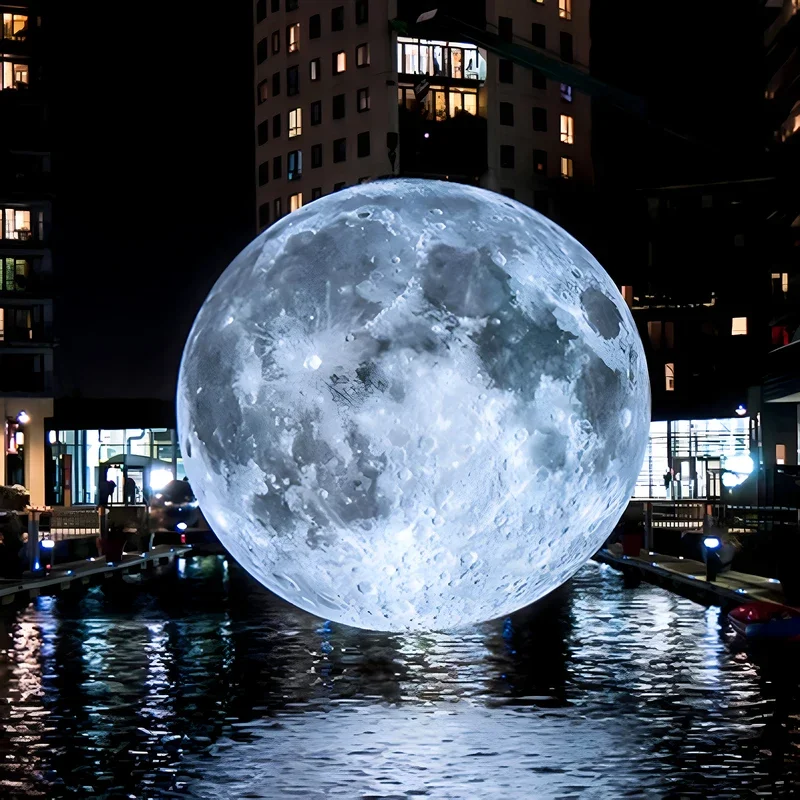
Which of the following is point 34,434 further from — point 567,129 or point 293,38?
point 567,129

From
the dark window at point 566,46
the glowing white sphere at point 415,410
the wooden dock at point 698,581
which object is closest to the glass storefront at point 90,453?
the dark window at point 566,46

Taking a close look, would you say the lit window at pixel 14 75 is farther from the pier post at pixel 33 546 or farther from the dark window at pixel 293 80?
the pier post at pixel 33 546

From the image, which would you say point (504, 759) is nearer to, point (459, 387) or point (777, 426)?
point (459, 387)

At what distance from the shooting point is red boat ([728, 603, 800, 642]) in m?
19.1

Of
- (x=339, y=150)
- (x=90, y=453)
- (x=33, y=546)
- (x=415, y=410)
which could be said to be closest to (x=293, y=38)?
(x=339, y=150)

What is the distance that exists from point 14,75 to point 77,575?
209ft

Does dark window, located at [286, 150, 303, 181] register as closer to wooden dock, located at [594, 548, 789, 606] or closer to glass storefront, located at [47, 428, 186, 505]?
glass storefront, located at [47, 428, 186, 505]

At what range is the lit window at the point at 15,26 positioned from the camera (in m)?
88.4

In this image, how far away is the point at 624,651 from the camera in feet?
62.5

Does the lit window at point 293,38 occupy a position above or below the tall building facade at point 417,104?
above

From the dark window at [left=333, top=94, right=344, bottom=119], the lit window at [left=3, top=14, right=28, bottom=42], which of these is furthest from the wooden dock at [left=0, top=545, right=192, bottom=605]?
the dark window at [left=333, top=94, right=344, bottom=119]

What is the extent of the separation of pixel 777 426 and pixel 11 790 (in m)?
57.4

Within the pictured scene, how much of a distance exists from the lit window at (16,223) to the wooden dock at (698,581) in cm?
5924

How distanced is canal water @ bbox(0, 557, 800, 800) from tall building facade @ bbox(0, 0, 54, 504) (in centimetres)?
6537
